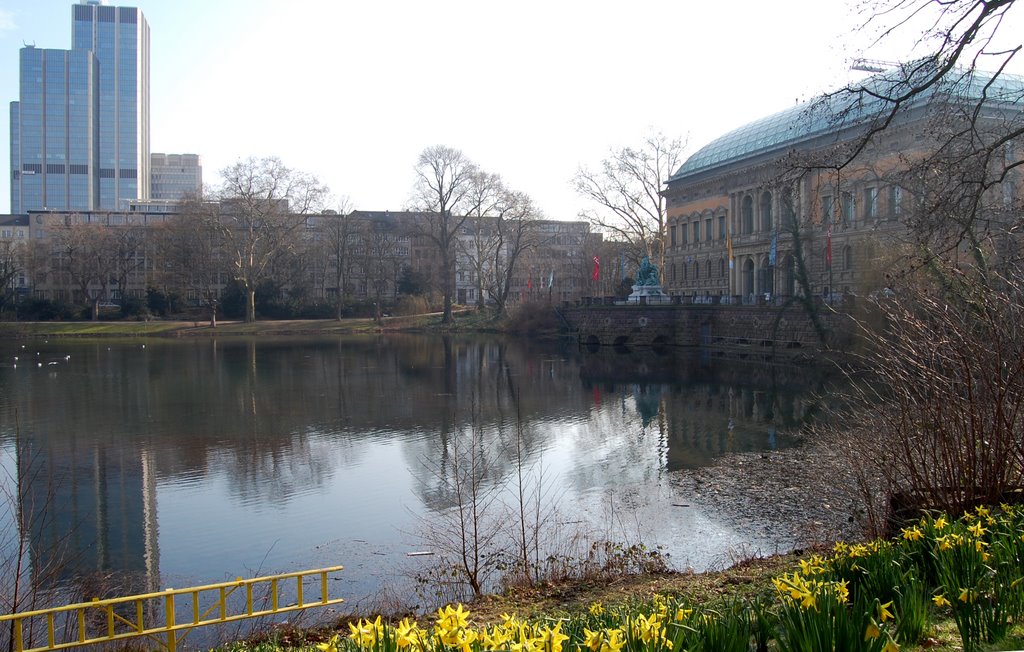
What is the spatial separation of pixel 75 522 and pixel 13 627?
7.18 meters

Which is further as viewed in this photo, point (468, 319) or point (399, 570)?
point (468, 319)

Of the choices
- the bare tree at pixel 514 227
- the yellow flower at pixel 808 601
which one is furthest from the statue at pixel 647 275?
the yellow flower at pixel 808 601

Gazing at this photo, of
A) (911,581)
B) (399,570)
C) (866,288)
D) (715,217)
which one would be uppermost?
(715,217)

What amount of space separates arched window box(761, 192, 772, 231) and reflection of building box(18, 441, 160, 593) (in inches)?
2038

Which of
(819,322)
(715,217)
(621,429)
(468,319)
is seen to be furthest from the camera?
(468,319)

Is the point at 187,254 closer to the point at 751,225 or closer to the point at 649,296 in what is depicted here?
the point at 649,296

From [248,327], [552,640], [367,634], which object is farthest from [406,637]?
[248,327]

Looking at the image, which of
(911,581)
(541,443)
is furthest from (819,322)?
(911,581)

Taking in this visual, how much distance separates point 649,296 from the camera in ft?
196

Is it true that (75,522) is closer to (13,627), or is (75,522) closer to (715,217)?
(13,627)

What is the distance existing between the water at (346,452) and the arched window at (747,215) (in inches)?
996

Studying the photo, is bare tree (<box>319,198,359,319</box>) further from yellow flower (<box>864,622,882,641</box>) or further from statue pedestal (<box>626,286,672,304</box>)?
yellow flower (<box>864,622,882,641</box>)

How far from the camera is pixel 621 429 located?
24609 millimetres

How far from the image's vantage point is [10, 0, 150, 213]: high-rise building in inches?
6284
